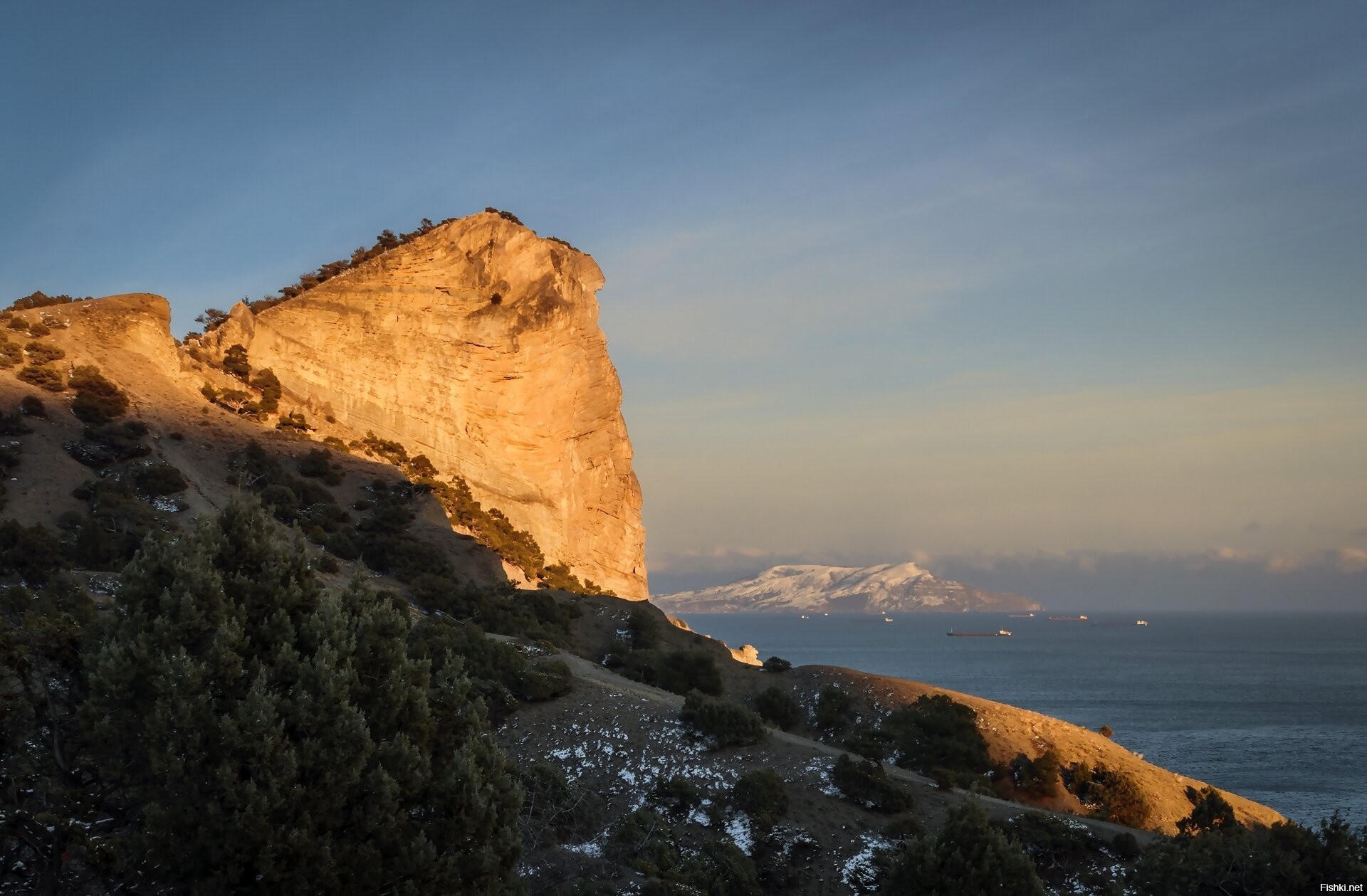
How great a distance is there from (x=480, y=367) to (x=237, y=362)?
1413 cm

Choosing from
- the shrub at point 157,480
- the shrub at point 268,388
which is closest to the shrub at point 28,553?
the shrub at point 157,480

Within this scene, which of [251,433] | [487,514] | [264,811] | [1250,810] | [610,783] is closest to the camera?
[264,811]

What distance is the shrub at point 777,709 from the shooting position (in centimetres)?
3825

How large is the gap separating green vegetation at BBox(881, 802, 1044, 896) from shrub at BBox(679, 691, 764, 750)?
29.8ft

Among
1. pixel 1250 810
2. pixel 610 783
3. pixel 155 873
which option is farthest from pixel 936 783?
pixel 155 873

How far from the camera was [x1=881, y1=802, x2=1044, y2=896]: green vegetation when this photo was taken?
17.1 metres

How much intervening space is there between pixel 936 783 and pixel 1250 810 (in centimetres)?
1442

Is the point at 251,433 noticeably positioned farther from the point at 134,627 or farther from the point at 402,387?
the point at 134,627

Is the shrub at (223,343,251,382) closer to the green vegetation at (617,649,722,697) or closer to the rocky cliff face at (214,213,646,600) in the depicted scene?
the rocky cliff face at (214,213,646,600)

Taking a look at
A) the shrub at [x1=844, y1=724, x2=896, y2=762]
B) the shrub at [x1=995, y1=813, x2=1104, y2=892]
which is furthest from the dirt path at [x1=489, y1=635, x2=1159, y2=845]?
the shrub at [x1=844, y1=724, x2=896, y2=762]

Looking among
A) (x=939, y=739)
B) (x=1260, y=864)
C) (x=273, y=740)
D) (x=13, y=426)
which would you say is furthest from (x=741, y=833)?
(x=13, y=426)

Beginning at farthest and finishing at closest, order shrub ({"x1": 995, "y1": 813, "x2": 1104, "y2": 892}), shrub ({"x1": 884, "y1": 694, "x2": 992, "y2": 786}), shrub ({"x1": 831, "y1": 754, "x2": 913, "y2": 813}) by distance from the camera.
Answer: shrub ({"x1": 884, "y1": 694, "x2": 992, "y2": 786}), shrub ({"x1": 831, "y1": 754, "x2": 913, "y2": 813}), shrub ({"x1": 995, "y1": 813, "x2": 1104, "y2": 892})

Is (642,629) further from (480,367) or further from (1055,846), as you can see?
(480,367)

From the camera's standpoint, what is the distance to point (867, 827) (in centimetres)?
2319
